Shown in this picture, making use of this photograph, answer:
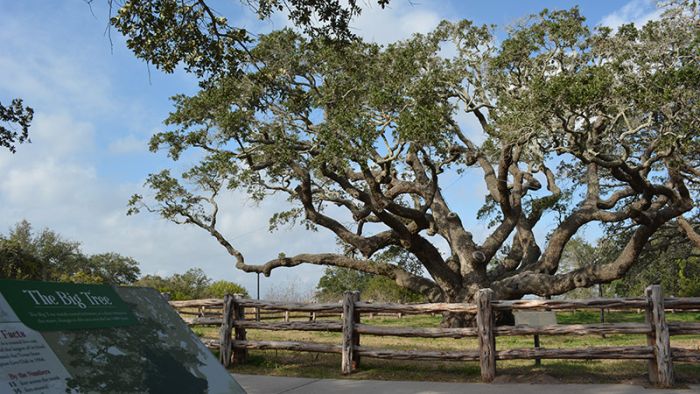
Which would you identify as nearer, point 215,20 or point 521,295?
point 215,20

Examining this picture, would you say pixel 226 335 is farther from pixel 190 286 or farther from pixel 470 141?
pixel 190 286

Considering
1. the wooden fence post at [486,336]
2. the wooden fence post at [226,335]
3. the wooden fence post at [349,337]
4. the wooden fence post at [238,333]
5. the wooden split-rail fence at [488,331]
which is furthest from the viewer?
the wooden fence post at [238,333]

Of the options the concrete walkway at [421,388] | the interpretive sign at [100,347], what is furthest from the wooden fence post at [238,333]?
the interpretive sign at [100,347]

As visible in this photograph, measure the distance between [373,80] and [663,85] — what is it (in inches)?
292

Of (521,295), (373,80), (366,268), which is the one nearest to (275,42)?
(373,80)

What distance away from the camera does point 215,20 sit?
7.80m

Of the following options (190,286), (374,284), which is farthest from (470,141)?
(190,286)

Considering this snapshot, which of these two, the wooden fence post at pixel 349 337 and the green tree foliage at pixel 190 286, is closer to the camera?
the wooden fence post at pixel 349 337

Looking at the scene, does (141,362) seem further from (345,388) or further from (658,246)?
(658,246)

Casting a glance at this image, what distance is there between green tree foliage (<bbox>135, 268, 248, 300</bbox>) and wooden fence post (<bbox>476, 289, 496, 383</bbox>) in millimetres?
24997

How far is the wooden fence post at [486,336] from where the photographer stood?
27.8ft

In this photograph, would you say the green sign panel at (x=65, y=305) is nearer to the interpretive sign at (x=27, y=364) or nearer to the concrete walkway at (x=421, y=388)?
the interpretive sign at (x=27, y=364)

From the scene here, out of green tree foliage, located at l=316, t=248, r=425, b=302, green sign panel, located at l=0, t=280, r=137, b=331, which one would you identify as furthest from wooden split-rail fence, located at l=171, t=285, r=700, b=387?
green tree foliage, located at l=316, t=248, r=425, b=302

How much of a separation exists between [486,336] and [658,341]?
2.27 metres
